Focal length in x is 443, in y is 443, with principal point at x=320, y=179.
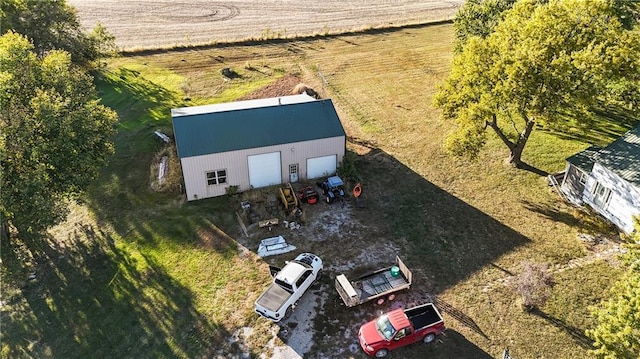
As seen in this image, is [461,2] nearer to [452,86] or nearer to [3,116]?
[452,86]

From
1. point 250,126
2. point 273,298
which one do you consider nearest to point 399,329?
point 273,298

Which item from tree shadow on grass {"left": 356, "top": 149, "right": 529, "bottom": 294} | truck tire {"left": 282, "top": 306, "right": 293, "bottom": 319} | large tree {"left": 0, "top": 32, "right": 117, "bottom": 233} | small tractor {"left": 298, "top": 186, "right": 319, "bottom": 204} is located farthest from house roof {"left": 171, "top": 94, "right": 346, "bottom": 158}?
truck tire {"left": 282, "top": 306, "right": 293, "bottom": 319}

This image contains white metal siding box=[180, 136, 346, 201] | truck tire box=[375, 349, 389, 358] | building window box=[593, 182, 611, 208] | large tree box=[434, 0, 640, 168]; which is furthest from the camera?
white metal siding box=[180, 136, 346, 201]

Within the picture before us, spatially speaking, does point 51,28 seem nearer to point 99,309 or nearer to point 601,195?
point 99,309

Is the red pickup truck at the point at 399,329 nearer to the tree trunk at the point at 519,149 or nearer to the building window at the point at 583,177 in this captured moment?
the building window at the point at 583,177

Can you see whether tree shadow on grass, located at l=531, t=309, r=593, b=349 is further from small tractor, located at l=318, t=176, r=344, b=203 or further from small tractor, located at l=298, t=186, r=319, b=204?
small tractor, located at l=298, t=186, r=319, b=204

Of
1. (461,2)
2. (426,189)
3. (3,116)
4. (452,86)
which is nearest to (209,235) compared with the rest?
(3,116)
